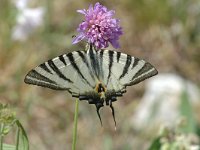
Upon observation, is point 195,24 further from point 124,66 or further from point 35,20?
point 124,66

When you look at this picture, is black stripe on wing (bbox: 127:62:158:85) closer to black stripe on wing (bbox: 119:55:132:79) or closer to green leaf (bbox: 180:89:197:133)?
black stripe on wing (bbox: 119:55:132:79)

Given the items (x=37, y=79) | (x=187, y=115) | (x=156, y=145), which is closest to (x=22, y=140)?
(x=37, y=79)

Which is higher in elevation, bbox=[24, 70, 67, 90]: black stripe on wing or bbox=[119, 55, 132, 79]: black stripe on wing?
bbox=[119, 55, 132, 79]: black stripe on wing

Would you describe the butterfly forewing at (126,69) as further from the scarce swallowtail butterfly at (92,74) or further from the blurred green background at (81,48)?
the blurred green background at (81,48)

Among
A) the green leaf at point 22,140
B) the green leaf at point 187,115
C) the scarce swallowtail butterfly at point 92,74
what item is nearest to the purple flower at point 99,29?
the scarce swallowtail butterfly at point 92,74

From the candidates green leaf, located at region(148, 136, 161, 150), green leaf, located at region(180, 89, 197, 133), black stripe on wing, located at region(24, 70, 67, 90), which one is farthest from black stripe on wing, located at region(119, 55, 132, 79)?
green leaf, located at region(180, 89, 197, 133)
